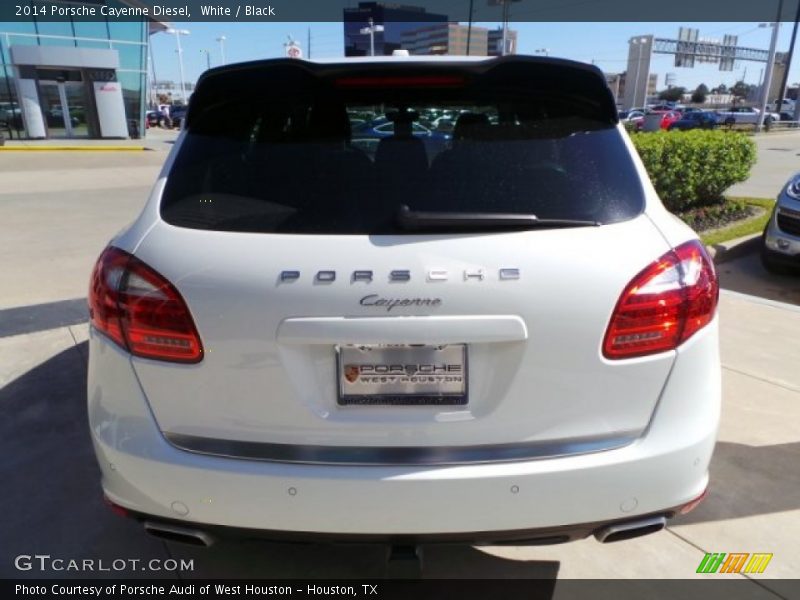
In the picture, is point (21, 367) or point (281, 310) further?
point (21, 367)

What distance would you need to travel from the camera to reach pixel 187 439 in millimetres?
1817

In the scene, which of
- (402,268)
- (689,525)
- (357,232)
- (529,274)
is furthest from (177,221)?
(689,525)

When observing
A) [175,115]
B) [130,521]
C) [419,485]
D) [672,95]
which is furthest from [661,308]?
[672,95]

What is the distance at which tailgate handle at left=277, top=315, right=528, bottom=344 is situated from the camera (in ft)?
5.57

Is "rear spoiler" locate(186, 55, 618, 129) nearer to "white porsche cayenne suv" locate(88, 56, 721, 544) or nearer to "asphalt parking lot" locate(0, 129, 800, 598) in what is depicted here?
"white porsche cayenne suv" locate(88, 56, 721, 544)

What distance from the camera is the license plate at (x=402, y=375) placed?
5.71 feet

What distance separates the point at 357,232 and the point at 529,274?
0.51m

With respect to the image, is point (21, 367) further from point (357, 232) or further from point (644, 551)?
point (644, 551)

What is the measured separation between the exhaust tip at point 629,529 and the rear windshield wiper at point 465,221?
0.93 meters

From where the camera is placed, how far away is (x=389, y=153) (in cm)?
205

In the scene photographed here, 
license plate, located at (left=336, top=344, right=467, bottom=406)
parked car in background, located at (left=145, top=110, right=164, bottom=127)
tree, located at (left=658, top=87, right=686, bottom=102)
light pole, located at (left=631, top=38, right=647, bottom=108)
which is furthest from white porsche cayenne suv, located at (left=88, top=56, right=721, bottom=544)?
tree, located at (left=658, top=87, right=686, bottom=102)

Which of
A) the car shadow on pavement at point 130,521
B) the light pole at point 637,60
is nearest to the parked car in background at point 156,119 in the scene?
the car shadow on pavement at point 130,521

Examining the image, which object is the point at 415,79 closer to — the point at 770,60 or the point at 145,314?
the point at 145,314

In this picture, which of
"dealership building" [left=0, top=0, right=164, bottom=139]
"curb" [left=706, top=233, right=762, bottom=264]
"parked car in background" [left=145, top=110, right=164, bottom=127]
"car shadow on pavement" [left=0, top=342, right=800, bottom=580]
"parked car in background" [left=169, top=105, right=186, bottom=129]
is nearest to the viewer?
"car shadow on pavement" [left=0, top=342, right=800, bottom=580]
